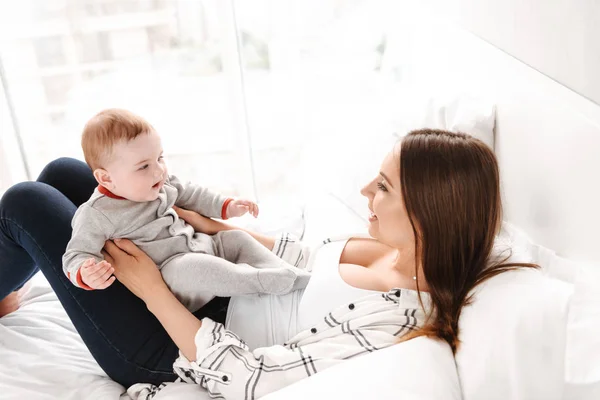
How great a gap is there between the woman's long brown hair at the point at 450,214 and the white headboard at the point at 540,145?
16 cm

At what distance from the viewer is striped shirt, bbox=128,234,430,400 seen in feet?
4.11

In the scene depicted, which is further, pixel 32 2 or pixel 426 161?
pixel 32 2

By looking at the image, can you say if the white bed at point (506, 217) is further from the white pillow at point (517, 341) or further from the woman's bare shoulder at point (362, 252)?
the woman's bare shoulder at point (362, 252)

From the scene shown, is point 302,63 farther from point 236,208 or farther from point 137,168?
point 137,168

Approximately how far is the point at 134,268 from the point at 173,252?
11 centimetres

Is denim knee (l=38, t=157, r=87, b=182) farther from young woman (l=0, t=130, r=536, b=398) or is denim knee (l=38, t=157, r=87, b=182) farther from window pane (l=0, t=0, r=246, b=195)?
window pane (l=0, t=0, r=246, b=195)

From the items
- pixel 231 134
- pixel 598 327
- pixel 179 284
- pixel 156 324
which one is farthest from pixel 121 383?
pixel 231 134

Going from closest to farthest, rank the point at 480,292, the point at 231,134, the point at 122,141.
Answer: the point at 480,292 → the point at 122,141 → the point at 231,134

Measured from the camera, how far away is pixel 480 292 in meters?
1.20

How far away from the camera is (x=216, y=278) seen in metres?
1.41

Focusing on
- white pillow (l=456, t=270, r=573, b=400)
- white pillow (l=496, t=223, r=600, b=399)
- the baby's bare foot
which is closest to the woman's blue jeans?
the baby's bare foot

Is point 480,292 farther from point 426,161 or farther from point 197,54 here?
point 197,54

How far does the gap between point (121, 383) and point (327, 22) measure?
178 cm

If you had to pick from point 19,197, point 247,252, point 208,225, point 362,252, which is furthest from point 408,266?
point 19,197
